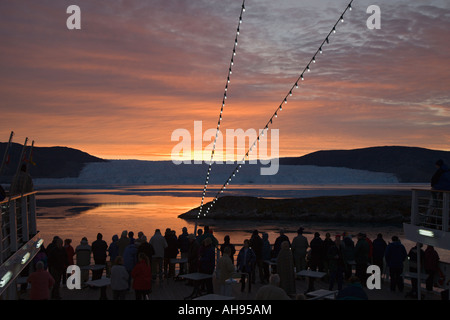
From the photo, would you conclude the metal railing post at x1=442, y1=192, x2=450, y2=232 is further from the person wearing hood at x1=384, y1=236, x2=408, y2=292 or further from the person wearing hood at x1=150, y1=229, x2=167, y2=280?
the person wearing hood at x1=150, y1=229, x2=167, y2=280

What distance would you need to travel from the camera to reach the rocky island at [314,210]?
51.0m

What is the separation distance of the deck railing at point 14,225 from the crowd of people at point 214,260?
691mm

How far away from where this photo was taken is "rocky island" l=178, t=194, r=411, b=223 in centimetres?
5103

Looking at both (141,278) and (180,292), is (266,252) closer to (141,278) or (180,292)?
(180,292)

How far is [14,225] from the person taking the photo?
1038 cm

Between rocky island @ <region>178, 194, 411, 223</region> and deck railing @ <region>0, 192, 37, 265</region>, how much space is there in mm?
36504

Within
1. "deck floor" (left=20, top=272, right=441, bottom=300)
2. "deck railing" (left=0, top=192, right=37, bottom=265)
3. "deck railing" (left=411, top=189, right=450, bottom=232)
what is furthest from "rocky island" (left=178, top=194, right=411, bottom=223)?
"deck railing" (left=411, top=189, right=450, bottom=232)

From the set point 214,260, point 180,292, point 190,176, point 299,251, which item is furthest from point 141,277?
point 190,176

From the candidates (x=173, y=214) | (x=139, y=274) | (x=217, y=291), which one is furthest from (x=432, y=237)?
(x=173, y=214)

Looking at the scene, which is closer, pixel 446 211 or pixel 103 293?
pixel 446 211

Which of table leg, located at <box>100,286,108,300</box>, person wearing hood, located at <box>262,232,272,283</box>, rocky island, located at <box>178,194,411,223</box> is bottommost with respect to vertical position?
rocky island, located at <box>178,194,411,223</box>

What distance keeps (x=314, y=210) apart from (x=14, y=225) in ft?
147
